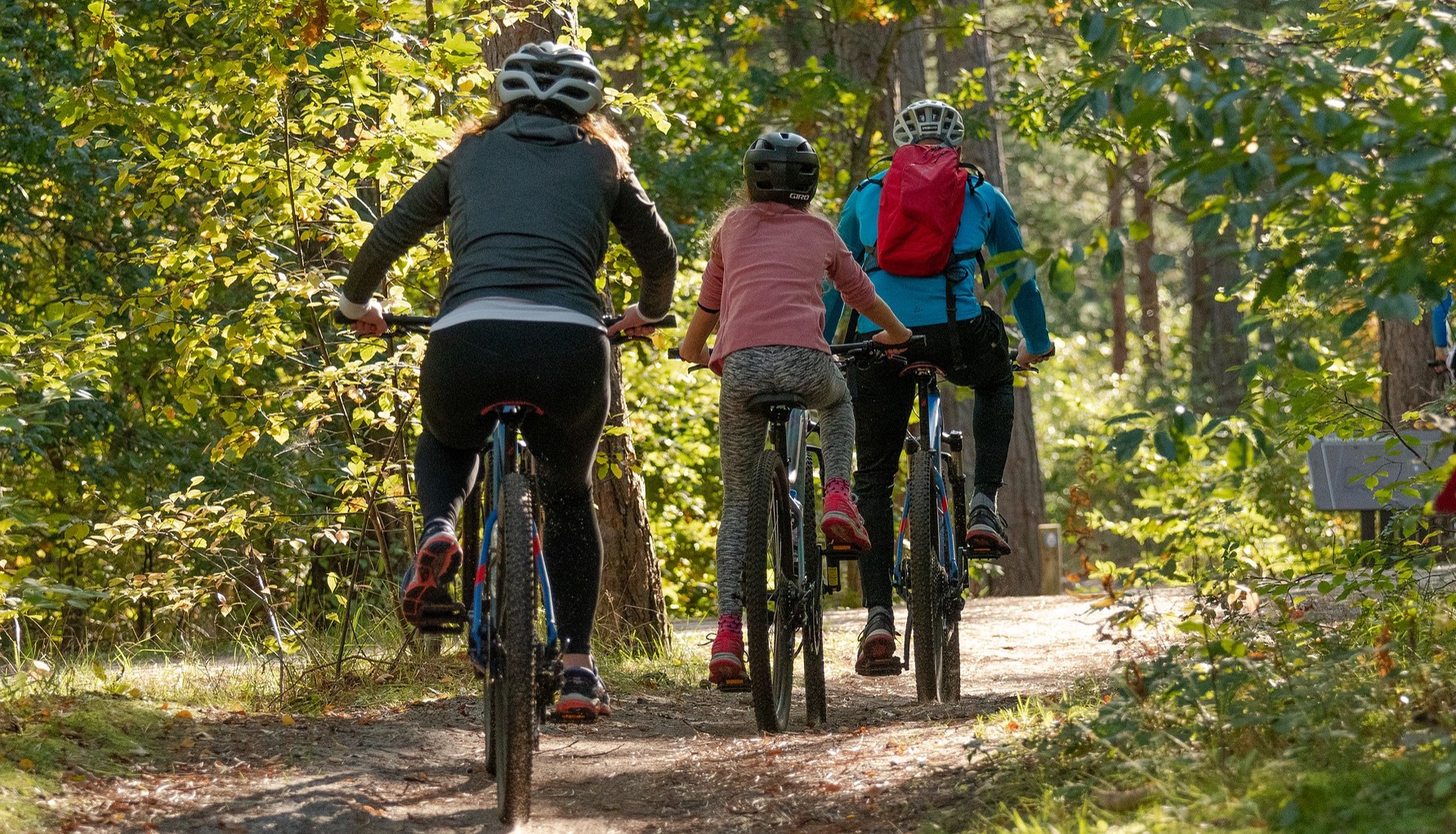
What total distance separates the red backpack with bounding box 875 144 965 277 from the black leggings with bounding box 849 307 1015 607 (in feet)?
0.93

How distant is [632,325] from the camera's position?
14.4 ft

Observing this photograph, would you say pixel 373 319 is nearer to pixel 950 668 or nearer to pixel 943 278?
pixel 943 278

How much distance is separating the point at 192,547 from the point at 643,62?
9.72m

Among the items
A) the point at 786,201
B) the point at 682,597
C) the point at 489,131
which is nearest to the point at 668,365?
the point at 682,597

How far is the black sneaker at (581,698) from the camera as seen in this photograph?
167 inches

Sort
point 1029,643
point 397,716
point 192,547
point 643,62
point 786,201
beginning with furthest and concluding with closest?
point 643,62 < point 1029,643 < point 192,547 < point 397,716 < point 786,201

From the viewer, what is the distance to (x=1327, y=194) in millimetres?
3412

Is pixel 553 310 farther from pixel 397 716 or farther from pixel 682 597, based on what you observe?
pixel 682 597

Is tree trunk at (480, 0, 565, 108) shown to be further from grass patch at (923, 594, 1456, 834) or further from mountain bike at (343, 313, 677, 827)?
grass patch at (923, 594, 1456, 834)

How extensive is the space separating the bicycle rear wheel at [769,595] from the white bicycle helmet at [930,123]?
1778mm

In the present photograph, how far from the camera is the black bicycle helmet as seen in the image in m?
5.22

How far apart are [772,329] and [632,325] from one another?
2.77ft

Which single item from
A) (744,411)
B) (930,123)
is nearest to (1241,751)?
(744,411)

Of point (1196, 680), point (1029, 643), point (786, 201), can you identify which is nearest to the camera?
point (1196, 680)
